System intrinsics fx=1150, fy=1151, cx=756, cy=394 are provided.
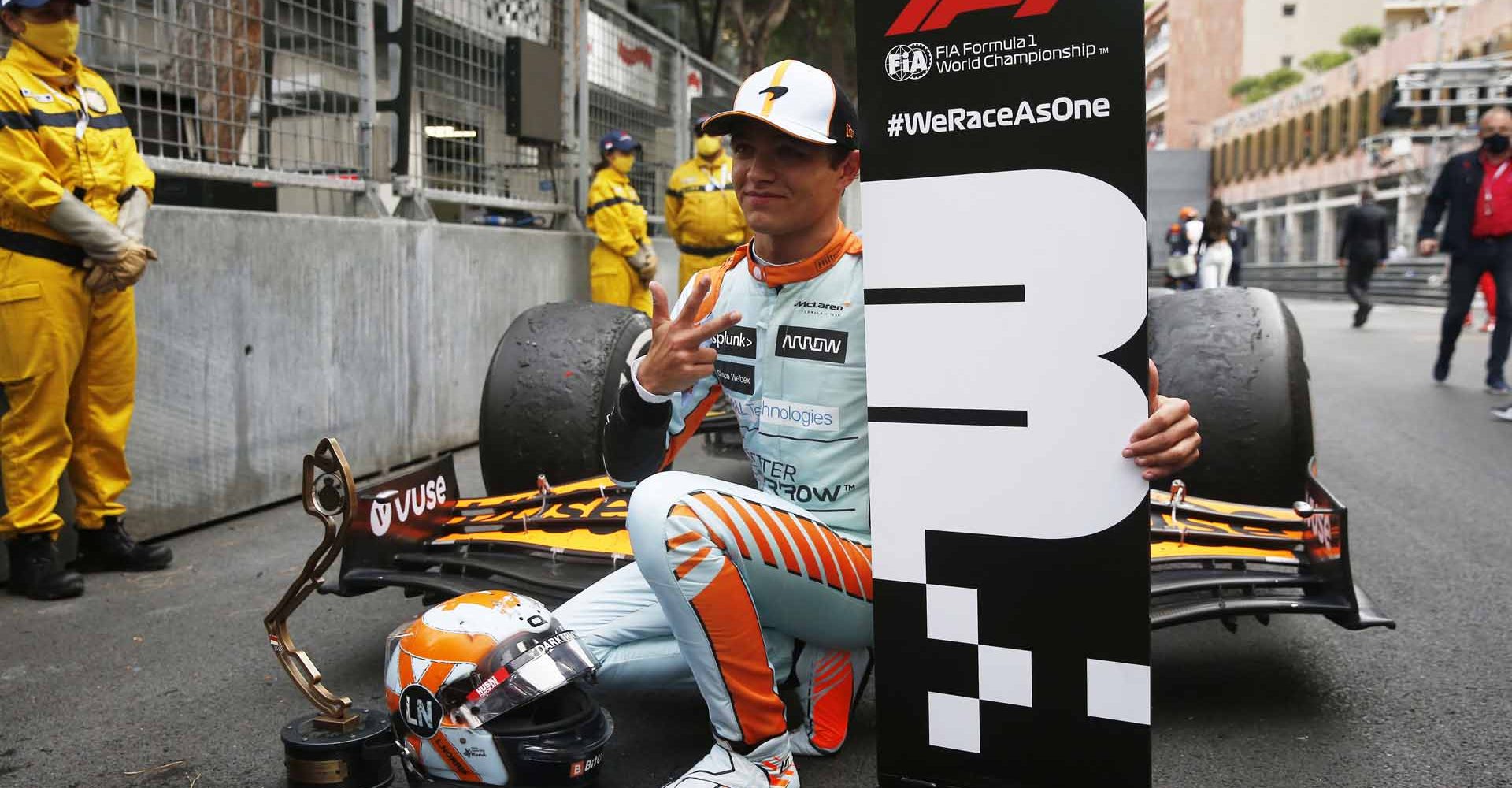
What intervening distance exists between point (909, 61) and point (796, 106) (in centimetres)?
41

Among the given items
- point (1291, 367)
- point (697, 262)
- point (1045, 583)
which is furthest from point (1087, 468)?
point (697, 262)

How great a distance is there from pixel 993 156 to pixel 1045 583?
69 centimetres

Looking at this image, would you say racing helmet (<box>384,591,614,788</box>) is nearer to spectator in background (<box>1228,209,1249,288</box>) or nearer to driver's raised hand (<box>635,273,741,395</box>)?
driver's raised hand (<box>635,273,741,395</box>)

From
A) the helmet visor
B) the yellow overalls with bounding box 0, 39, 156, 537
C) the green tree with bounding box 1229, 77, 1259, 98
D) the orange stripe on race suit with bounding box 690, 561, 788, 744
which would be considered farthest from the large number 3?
the green tree with bounding box 1229, 77, 1259, 98

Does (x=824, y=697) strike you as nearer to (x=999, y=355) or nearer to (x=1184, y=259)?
(x=999, y=355)

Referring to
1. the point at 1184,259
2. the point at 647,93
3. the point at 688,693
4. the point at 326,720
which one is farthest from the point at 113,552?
the point at 1184,259

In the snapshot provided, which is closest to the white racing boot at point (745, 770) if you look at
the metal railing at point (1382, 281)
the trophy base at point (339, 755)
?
the trophy base at point (339, 755)

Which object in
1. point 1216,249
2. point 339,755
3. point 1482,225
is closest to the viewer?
point 339,755

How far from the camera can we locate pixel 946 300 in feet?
6.23

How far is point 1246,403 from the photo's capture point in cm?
334

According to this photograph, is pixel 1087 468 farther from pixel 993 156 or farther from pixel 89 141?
pixel 89 141

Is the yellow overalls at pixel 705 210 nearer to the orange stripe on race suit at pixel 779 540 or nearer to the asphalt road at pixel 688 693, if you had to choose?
the asphalt road at pixel 688 693

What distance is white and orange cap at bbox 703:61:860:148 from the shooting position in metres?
2.26

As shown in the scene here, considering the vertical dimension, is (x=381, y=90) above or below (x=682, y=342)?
above
